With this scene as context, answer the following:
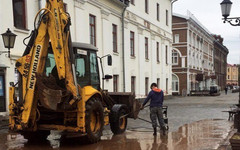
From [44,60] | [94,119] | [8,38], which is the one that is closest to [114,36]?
[8,38]

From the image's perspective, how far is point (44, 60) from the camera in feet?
24.1

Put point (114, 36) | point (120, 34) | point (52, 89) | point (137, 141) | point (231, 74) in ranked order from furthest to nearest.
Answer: point (231, 74), point (120, 34), point (114, 36), point (137, 141), point (52, 89)

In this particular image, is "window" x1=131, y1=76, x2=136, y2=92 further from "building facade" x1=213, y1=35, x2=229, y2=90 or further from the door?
"building facade" x1=213, y1=35, x2=229, y2=90

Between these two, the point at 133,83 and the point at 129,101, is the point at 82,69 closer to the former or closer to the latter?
the point at 129,101

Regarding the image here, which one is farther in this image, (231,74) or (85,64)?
(231,74)

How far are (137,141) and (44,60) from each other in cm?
343

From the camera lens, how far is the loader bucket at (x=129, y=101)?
33.5 feet

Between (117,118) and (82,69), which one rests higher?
(82,69)

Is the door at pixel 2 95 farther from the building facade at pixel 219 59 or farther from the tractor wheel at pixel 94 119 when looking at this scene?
the building facade at pixel 219 59

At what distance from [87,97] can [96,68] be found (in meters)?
1.49

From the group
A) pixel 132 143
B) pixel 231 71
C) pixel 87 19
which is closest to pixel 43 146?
pixel 132 143

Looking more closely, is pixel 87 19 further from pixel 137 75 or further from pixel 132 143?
pixel 132 143

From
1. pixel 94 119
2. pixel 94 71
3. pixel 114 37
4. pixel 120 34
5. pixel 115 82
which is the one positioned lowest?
pixel 94 119

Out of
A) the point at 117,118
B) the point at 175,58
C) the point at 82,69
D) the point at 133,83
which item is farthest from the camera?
the point at 175,58
